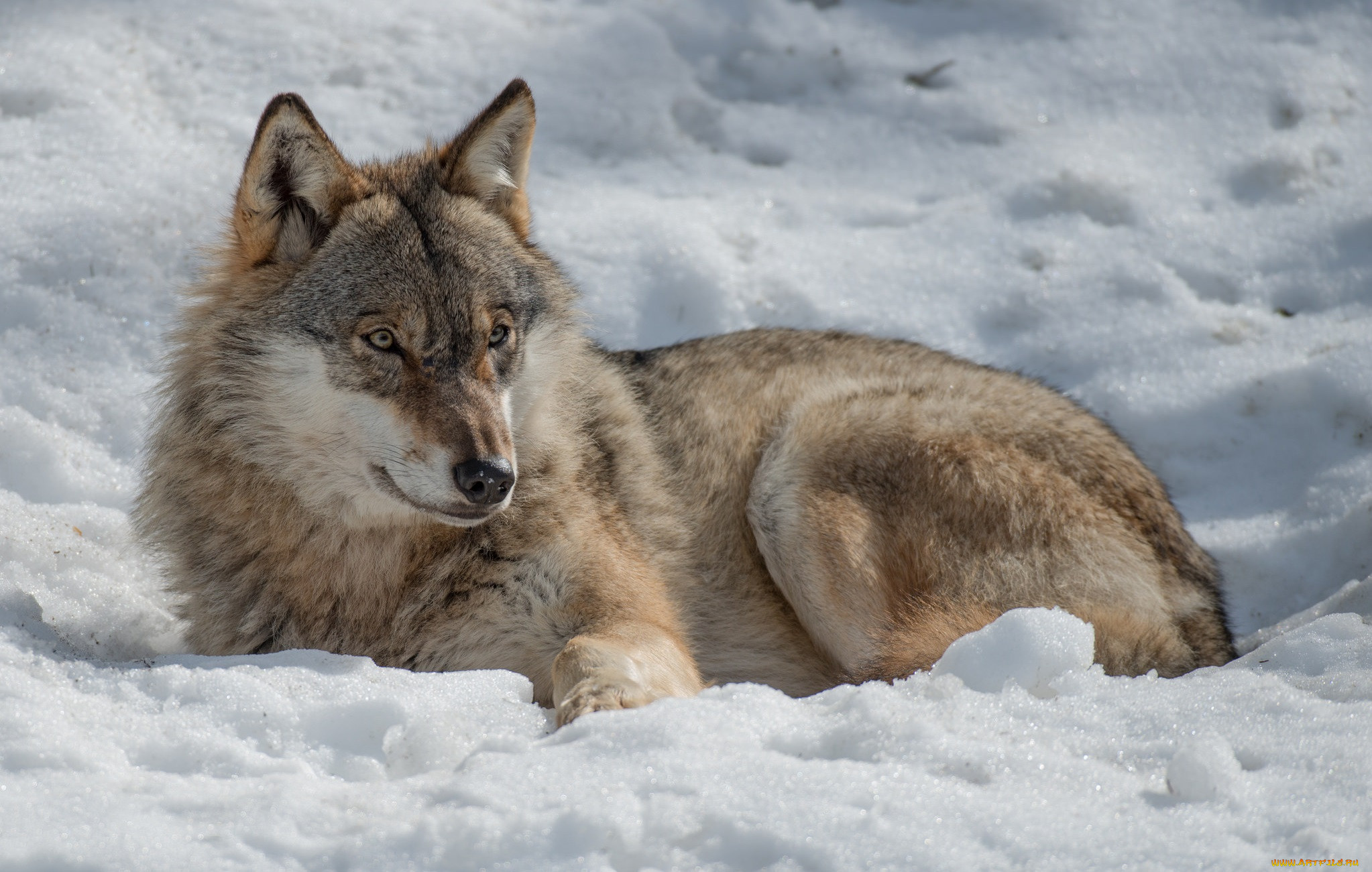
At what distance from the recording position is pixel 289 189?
3828 mm

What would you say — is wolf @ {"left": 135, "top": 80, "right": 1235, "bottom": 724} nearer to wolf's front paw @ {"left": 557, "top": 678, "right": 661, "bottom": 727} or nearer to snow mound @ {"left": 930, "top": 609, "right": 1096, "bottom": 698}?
wolf's front paw @ {"left": 557, "top": 678, "right": 661, "bottom": 727}

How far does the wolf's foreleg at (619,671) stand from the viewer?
3164 mm

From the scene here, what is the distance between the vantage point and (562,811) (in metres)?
2.45

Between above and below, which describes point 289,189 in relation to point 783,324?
above

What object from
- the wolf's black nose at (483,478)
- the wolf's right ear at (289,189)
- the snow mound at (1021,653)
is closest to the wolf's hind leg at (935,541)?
the snow mound at (1021,653)

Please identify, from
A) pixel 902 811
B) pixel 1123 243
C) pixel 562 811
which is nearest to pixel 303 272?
pixel 562 811

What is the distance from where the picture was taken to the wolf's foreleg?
3.16 m

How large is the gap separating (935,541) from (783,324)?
252cm

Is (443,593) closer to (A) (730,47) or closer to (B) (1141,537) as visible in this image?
(B) (1141,537)

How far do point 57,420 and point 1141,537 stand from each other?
4573mm

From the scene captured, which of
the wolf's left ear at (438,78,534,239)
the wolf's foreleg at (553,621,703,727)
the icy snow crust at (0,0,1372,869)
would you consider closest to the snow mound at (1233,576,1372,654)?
the icy snow crust at (0,0,1372,869)

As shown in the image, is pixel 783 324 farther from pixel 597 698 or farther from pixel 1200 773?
pixel 1200 773

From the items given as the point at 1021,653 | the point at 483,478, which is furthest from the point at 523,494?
the point at 1021,653

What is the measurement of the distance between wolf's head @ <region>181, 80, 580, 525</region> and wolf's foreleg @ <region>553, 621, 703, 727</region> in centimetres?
53
